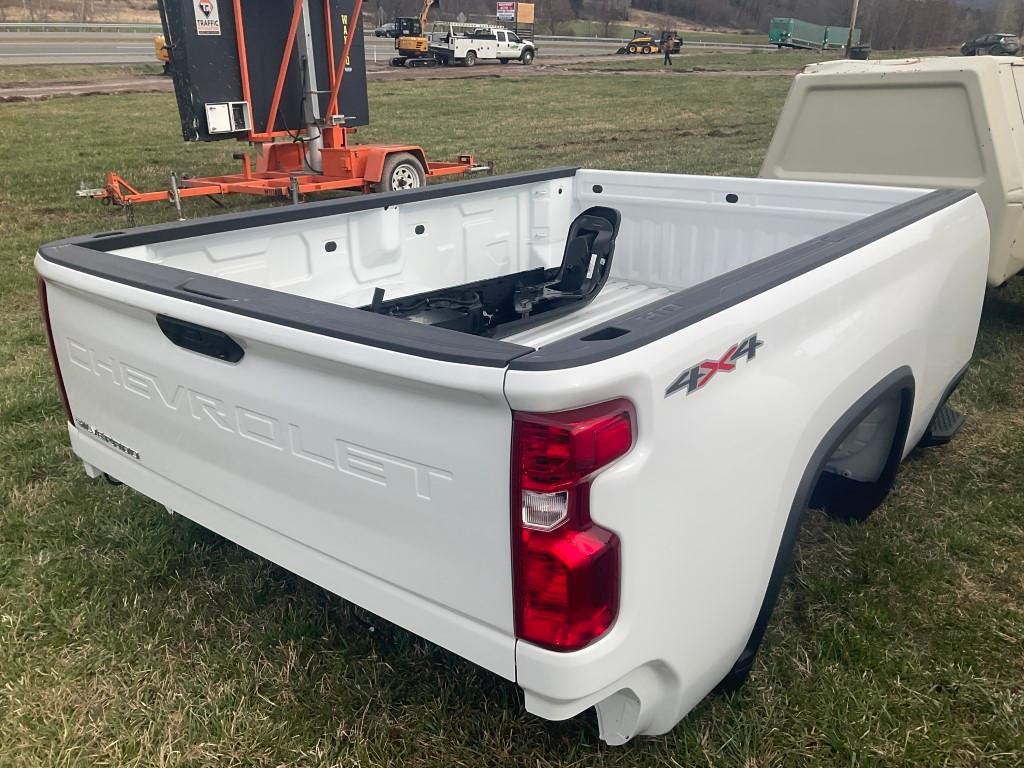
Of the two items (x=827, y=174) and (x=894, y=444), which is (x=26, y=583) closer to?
(x=894, y=444)

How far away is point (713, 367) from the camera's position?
192 centimetres

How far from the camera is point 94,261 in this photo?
259cm

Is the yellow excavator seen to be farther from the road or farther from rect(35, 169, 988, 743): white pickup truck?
rect(35, 169, 988, 743): white pickup truck

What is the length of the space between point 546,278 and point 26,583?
2.98 metres

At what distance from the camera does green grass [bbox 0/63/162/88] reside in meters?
25.0

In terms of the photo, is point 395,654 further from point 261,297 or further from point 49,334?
point 49,334

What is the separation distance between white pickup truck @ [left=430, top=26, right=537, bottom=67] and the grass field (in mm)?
37038

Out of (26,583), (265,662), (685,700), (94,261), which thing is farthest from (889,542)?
(26,583)

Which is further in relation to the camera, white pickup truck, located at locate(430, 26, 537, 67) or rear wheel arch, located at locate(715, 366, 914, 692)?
white pickup truck, located at locate(430, 26, 537, 67)

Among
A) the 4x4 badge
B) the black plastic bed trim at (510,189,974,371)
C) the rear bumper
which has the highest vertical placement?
the black plastic bed trim at (510,189,974,371)

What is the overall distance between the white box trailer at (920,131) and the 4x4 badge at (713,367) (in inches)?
140

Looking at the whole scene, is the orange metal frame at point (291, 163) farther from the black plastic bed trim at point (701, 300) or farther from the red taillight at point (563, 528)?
the red taillight at point (563, 528)

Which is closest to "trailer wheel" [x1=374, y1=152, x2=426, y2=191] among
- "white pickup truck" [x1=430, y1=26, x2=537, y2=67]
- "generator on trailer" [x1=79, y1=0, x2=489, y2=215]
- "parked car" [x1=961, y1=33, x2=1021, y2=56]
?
"generator on trailer" [x1=79, y1=0, x2=489, y2=215]

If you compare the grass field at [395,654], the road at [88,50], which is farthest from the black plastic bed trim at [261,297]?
the road at [88,50]
